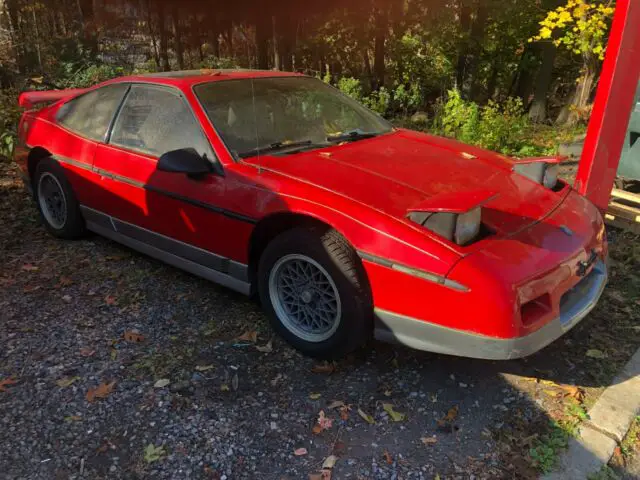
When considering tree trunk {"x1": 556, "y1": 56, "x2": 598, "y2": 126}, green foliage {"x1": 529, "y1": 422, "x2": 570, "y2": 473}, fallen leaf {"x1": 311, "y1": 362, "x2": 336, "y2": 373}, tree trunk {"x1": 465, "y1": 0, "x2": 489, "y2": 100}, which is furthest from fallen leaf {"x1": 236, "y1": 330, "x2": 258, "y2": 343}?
tree trunk {"x1": 465, "y1": 0, "x2": 489, "y2": 100}

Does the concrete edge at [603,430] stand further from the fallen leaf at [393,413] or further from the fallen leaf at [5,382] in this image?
the fallen leaf at [5,382]

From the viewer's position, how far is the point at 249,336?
3236mm

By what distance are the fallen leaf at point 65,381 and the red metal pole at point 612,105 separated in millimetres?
3739

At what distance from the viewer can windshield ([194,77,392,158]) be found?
3.30m

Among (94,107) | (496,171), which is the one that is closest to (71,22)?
(94,107)

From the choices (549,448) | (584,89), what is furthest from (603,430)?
(584,89)

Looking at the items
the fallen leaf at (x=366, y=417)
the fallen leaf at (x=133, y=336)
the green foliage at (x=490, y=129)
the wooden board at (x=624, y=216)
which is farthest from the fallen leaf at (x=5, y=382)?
the green foliage at (x=490, y=129)

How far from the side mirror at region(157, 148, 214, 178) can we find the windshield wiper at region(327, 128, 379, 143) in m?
0.87

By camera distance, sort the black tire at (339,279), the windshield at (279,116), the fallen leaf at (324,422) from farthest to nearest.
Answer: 1. the windshield at (279,116)
2. the black tire at (339,279)
3. the fallen leaf at (324,422)

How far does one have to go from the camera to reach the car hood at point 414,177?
271 cm

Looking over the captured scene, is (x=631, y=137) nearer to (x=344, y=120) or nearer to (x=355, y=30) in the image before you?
(x=344, y=120)

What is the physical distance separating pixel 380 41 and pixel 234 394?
1298 centimetres

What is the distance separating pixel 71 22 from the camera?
13.4 metres

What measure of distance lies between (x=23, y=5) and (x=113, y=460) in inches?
479
